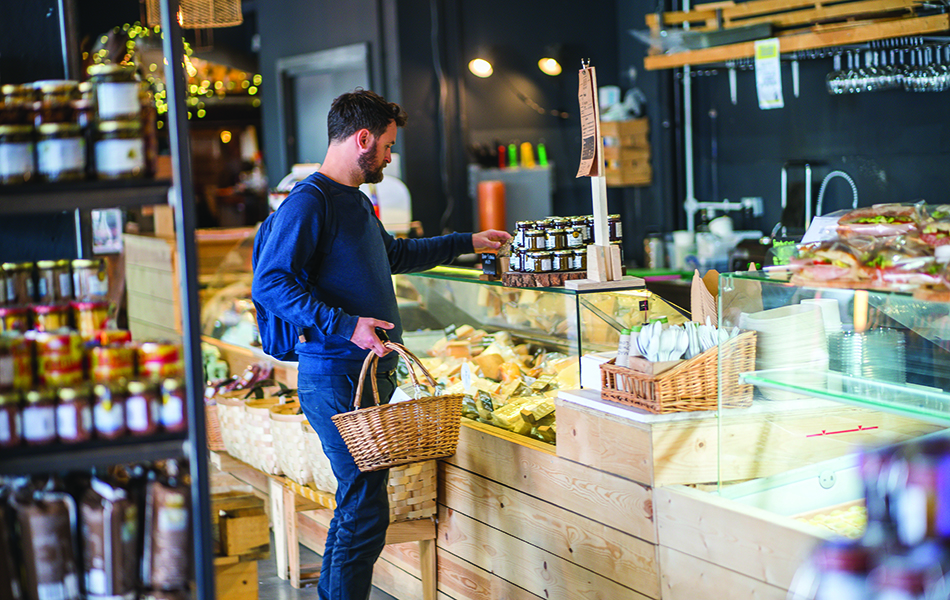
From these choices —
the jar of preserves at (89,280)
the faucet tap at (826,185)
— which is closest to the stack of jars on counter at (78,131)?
the jar of preserves at (89,280)

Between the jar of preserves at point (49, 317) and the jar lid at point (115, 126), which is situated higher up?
the jar lid at point (115, 126)

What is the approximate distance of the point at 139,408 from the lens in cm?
180

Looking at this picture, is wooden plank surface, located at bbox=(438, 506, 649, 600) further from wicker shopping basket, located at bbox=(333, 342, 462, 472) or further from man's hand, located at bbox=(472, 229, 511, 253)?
man's hand, located at bbox=(472, 229, 511, 253)

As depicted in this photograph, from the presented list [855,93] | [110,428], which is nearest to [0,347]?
[110,428]

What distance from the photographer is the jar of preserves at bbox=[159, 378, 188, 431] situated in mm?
1819

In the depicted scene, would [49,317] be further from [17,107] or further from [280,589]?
[280,589]

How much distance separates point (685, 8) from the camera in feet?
21.6

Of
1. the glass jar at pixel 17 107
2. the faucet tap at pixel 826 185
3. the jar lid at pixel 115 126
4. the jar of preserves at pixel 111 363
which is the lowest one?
the jar of preserves at pixel 111 363

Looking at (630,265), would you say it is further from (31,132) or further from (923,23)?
(31,132)

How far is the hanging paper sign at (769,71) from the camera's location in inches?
220

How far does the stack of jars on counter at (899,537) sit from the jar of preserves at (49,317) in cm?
150

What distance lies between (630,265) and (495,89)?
1.69 m

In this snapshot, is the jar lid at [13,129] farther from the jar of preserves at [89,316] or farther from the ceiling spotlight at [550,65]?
the ceiling spotlight at [550,65]

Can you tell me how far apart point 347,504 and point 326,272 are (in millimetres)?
727
